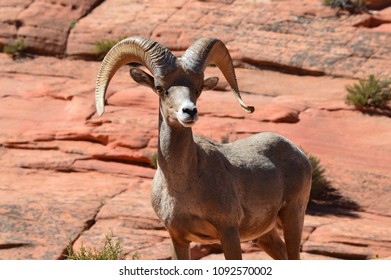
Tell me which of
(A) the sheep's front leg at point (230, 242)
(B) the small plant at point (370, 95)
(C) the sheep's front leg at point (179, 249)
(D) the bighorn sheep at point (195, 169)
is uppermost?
(D) the bighorn sheep at point (195, 169)

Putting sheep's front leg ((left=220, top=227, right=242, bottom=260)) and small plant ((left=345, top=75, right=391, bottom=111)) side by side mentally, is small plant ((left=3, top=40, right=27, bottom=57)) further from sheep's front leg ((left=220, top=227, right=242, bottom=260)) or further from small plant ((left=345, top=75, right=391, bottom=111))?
sheep's front leg ((left=220, top=227, right=242, bottom=260))

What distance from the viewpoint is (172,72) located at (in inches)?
301

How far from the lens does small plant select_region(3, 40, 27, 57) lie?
19906mm

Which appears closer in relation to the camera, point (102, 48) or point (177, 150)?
point (177, 150)

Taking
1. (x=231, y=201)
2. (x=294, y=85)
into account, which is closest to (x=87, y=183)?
(x=294, y=85)

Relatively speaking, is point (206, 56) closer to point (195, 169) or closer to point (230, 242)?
point (195, 169)

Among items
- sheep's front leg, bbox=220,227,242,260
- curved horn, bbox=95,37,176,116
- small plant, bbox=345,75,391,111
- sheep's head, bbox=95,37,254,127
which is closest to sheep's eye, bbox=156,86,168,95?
sheep's head, bbox=95,37,254,127

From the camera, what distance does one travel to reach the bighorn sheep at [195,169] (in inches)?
303

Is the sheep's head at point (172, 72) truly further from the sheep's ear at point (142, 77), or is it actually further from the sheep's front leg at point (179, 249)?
the sheep's front leg at point (179, 249)

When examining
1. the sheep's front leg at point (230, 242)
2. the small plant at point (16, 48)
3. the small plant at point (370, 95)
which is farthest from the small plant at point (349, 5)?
the sheep's front leg at point (230, 242)

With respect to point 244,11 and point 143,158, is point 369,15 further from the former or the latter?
point 143,158

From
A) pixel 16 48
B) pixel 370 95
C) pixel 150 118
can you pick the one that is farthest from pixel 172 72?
pixel 16 48

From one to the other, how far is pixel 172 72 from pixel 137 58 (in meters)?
0.63

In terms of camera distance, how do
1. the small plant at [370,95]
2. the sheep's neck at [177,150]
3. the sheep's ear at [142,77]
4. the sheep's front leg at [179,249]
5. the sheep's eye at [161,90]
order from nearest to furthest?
the sheep's eye at [161,90] < the sheep's neck at [177,150] < the sheep's ear at [142,77] < the sheep's front leg at [179,249] < the small plant at [370,95]
